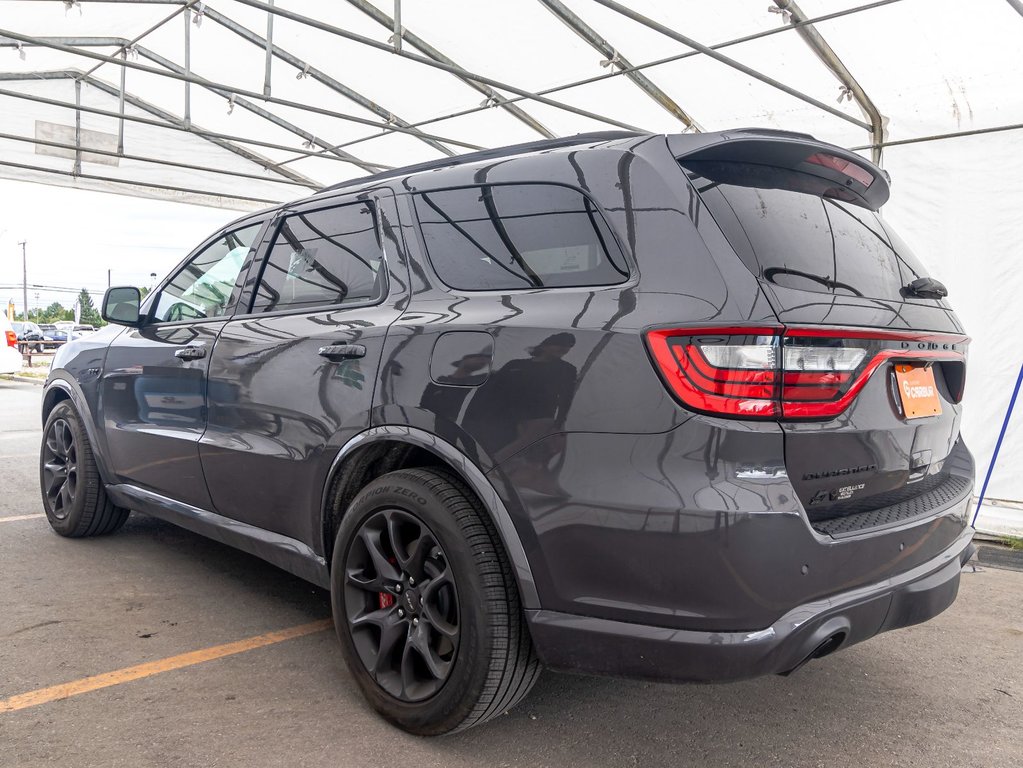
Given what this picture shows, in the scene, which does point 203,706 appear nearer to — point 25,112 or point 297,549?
point 297,549

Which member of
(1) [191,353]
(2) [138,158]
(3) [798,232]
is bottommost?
(1) [191,353]

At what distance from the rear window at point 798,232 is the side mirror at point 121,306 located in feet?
9.46

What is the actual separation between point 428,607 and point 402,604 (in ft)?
0.42

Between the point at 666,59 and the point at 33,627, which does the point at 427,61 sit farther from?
the point at 33,627

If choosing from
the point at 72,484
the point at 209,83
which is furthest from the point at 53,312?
the point at 72,484

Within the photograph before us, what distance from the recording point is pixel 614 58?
7500 mm

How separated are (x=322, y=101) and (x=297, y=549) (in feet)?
26.1

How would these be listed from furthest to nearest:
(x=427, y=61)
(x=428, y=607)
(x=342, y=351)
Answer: (x=427, y=61), (x=342, y=351), (x=428, y=607)

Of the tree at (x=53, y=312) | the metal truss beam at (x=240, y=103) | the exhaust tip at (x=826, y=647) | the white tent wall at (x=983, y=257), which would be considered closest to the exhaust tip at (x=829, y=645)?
the exhaust tip at (x=826, y=647)

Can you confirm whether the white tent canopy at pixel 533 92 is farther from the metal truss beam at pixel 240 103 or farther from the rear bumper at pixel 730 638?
the rear bumper at pixel 730 638

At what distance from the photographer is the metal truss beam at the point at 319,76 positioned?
340 inches

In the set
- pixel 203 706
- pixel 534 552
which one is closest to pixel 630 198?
pixel 534 552

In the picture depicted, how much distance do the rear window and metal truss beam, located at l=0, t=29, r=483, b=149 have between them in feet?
19.5

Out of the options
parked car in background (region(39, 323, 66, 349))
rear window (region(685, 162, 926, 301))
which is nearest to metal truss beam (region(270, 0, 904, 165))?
rear window (region(685, 162, 926, 301))
